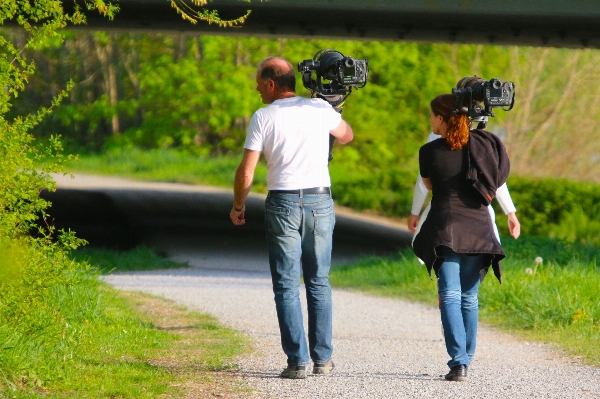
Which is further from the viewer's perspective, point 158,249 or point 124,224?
point 124,224

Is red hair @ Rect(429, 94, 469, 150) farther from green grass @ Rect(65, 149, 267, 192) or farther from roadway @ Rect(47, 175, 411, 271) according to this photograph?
green grass @ Rect(65, 149, 267, 192)

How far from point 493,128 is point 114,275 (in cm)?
1390

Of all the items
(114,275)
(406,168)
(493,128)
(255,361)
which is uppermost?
(255,361)

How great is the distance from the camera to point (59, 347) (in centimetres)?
550

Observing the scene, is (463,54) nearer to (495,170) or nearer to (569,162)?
(569,162)

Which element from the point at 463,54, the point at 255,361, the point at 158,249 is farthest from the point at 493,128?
the point at 255,361

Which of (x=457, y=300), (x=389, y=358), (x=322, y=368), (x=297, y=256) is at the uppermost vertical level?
(x=297, y=256)

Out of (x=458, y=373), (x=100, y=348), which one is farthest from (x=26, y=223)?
(x=458, y=373)

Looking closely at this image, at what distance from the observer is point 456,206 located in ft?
18.2

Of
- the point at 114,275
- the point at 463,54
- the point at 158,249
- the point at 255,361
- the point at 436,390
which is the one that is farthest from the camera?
the point at 463,54

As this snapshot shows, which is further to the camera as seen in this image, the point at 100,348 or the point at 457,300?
the point at 100,348

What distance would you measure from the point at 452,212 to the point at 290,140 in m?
1.00

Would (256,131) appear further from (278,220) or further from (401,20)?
(401,20)

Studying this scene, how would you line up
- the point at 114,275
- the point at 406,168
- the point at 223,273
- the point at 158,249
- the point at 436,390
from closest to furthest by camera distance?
the point at 436,390
the point at 114,275
the point at 223,273
the point at 158,249
the point at 406,168
